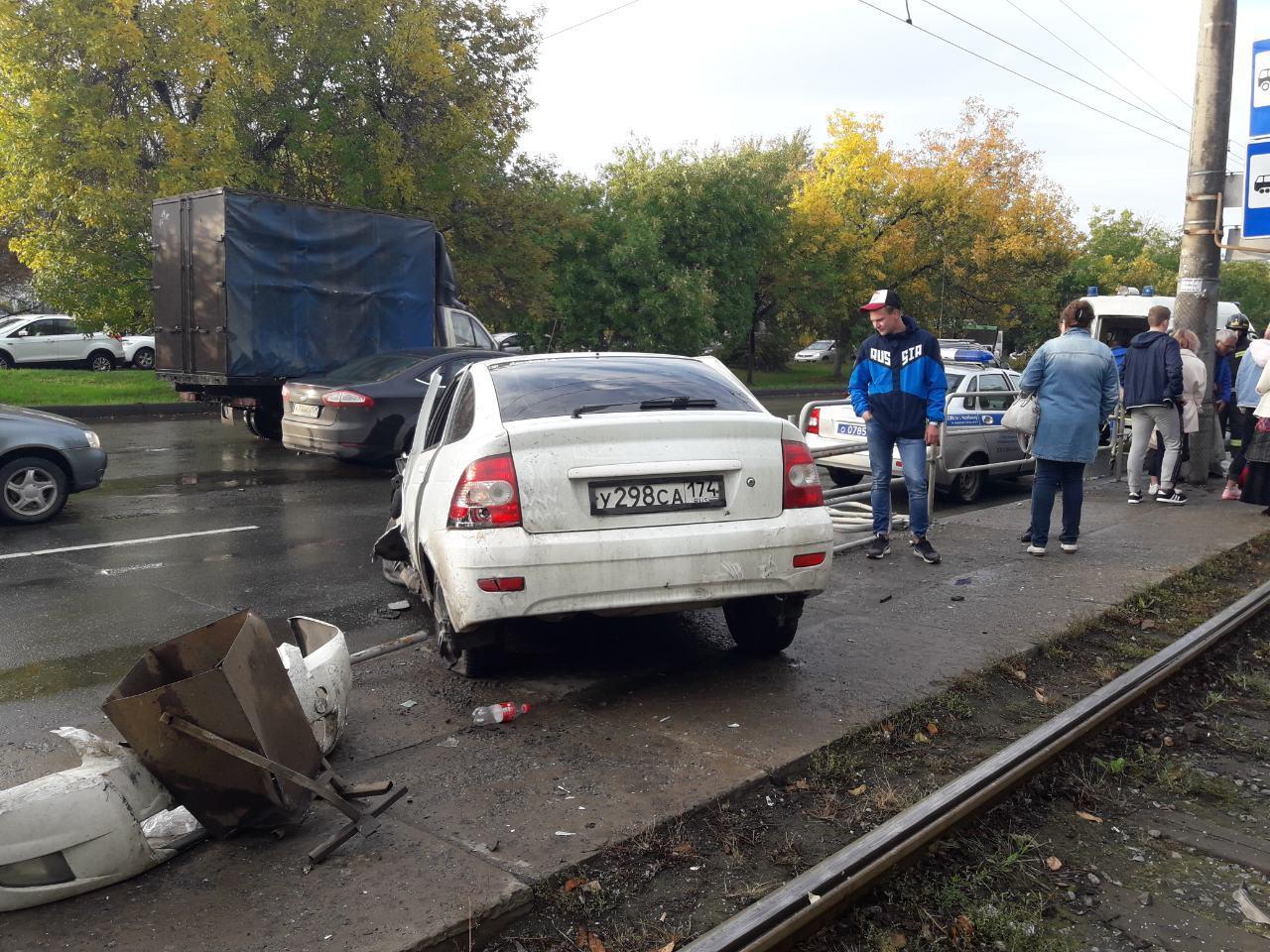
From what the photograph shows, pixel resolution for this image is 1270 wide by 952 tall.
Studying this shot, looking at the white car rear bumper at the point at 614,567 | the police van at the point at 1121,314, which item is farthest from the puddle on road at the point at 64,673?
the police van at the point at 1121,314

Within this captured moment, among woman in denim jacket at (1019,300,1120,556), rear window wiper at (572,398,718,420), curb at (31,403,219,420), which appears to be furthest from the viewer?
curb at (31,403,219,420)

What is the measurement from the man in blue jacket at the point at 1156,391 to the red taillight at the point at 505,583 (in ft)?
26.3

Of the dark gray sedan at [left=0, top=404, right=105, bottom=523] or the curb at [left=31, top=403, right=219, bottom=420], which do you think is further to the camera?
the curb at [left=31, top=403, right=219, bottom=420]

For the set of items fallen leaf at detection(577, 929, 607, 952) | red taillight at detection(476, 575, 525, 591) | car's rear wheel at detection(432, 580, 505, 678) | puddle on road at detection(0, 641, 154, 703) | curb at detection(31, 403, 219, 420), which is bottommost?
puddle on road at detection(0, 641, 154, 703)

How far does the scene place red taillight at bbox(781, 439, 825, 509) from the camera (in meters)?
5.00

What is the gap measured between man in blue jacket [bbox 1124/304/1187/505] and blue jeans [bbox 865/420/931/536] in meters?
3.79

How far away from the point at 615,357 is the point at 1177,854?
344 centimetres

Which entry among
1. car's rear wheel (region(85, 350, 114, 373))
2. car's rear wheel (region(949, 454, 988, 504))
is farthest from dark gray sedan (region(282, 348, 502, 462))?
car's rear wheel (region(85, 350, 114, 373))

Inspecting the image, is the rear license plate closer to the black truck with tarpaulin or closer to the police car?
the police car

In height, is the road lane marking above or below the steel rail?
below

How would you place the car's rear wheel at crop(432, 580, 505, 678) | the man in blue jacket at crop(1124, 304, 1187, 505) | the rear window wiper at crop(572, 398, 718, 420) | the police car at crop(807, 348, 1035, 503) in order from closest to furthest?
the rear window wiper at crop(572, 398, 718, 420), the car's rear wheel at crop(432, 580, 505, 678), the man in blue jacket at crop(1124, 304, 1187, 505), the police car at crop(807, 348, 1035, 503)

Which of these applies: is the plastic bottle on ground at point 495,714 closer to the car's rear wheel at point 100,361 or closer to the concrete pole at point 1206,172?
the concrete pole at point 1206,172

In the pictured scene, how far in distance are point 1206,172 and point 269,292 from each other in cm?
1174

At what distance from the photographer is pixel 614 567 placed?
4570 millimetres
